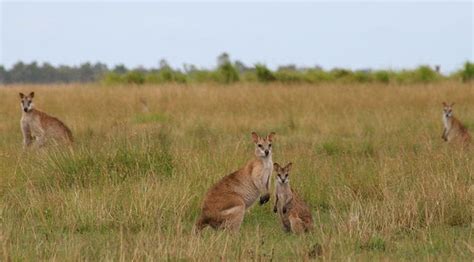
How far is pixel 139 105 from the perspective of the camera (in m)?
20.4

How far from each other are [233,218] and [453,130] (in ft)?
A: 26.3

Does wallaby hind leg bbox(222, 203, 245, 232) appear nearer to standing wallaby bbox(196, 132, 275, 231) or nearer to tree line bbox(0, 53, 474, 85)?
standing wallaby bbox(196, 132, 275, 231)

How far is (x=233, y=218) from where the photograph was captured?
730 cm

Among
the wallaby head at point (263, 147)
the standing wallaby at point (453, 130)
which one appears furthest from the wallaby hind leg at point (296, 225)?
the standing wallaby at point (453, 130)

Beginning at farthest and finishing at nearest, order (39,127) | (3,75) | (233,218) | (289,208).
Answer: (3,75), (39,127), (289,208), (233,218)

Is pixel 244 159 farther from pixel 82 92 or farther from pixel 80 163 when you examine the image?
pixel 82 92

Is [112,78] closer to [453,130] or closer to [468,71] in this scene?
[468,71]

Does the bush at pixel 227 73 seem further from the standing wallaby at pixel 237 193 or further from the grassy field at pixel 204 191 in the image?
the standing wallaby at pixel 237 193

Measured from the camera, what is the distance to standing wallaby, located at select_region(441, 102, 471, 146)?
1356 centimetres

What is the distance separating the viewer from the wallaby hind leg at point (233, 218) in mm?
7238

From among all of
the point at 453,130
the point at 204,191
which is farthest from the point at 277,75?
the point at 204,191

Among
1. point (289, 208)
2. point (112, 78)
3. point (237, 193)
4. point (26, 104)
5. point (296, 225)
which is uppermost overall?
point (26, 104)

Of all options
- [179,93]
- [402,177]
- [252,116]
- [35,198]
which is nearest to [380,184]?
[402,177]

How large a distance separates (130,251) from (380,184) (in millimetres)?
3631
